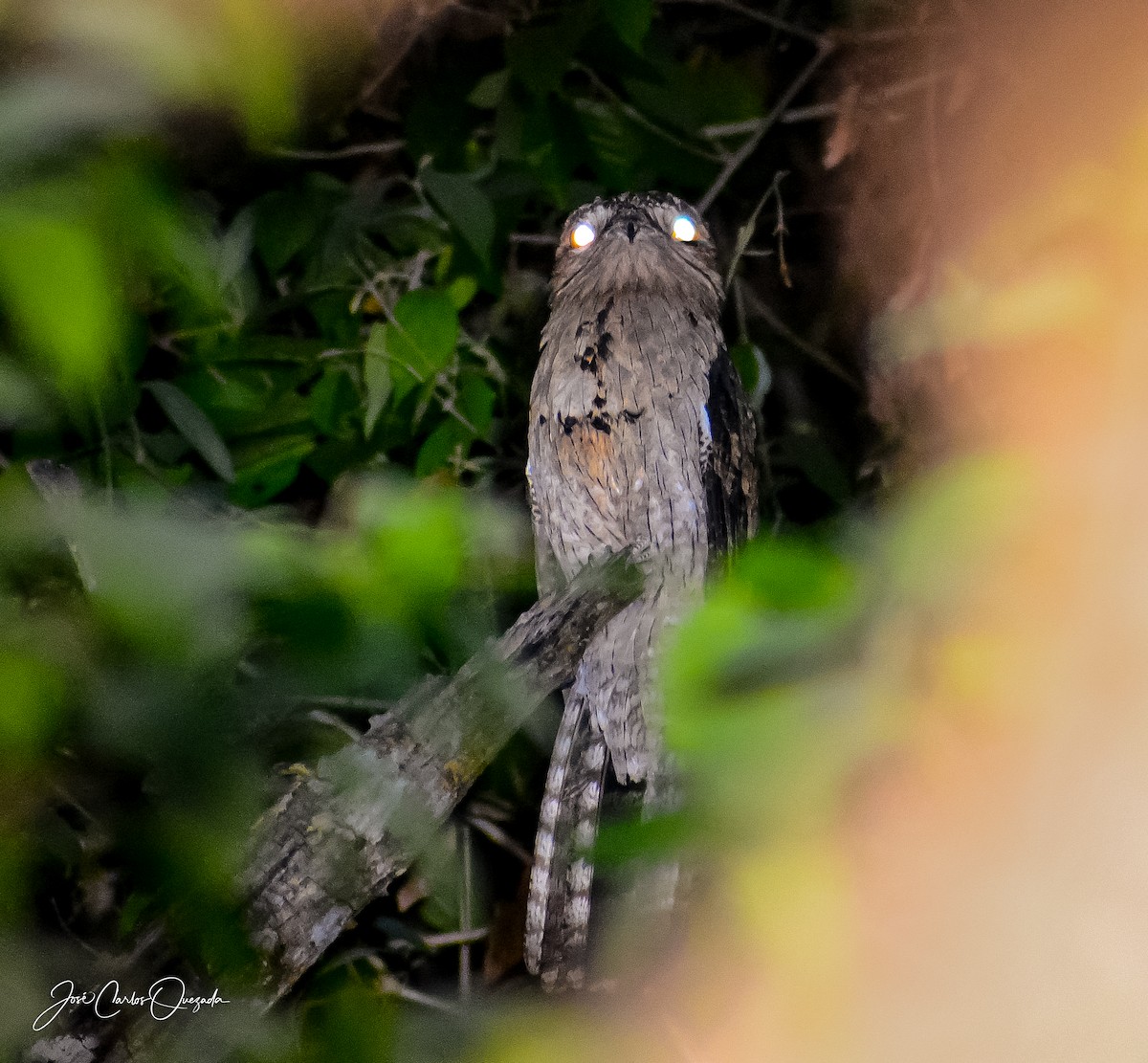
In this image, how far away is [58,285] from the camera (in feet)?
1.31

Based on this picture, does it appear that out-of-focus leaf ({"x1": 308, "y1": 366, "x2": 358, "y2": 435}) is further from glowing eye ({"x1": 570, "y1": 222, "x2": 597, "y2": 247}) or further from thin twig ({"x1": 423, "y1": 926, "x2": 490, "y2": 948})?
thin twig ({"x1": 423, "y1": 926, "x2": 490, "y2": 948})

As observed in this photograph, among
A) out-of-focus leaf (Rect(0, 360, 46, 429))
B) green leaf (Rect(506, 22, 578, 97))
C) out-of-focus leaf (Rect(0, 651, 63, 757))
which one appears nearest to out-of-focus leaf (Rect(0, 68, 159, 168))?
out-of-focus leaf (Rect(0, 360, 46, 429))

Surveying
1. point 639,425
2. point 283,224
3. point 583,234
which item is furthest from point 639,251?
point 283,224

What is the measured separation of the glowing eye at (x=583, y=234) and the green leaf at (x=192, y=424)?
763 millimetres

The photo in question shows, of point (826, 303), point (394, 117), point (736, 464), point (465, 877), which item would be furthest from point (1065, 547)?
point (394, 117)

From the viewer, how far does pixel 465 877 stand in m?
2.04

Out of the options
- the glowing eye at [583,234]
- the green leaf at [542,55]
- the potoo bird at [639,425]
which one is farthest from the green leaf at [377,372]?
the green leaf at [542,55]

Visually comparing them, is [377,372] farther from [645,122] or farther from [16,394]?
[16,394]

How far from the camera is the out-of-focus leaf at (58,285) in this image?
0.39 meters

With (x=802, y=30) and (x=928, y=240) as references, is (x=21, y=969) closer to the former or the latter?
(x=928, y=240)

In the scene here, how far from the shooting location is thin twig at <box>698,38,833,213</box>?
2.11m

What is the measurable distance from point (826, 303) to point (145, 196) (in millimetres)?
2061
